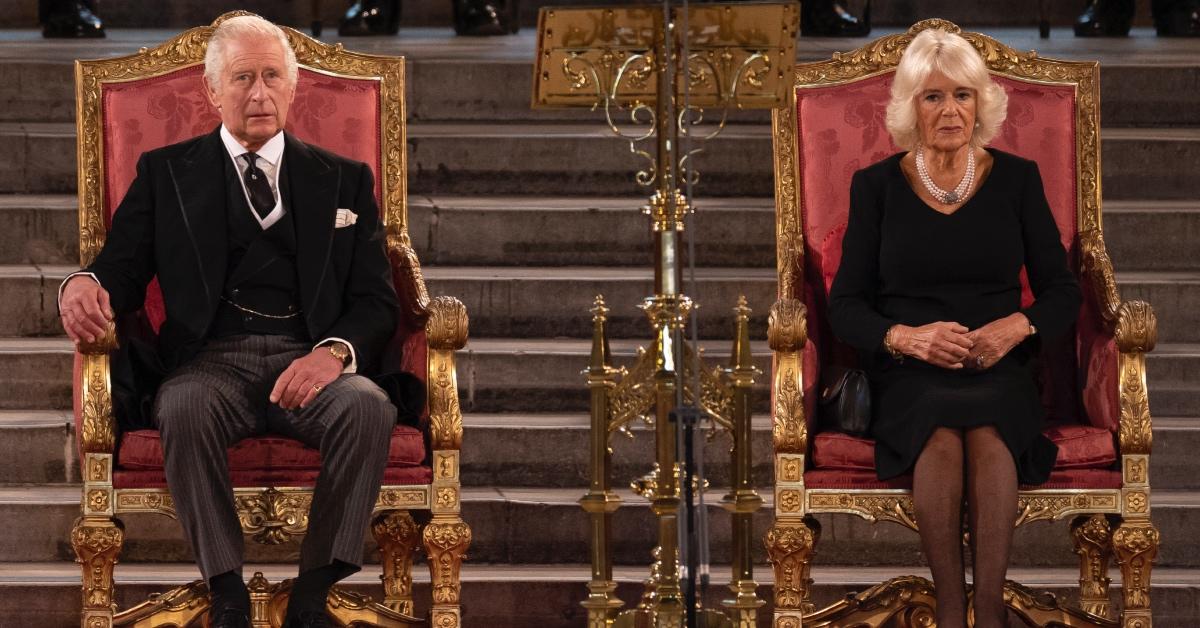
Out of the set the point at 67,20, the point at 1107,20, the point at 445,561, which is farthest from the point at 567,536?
the point at 1107,20

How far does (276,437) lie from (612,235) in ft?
6.21

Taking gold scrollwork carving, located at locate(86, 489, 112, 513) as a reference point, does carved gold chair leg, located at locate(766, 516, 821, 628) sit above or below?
below

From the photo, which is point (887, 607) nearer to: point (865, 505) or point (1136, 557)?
point (865, 505)

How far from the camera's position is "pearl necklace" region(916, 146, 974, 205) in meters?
4.19

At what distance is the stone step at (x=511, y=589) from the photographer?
4.48 m

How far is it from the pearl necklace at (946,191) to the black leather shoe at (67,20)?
4.07 m

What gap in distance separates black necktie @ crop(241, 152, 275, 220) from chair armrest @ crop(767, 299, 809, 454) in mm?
1117

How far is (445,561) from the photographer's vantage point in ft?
13.0

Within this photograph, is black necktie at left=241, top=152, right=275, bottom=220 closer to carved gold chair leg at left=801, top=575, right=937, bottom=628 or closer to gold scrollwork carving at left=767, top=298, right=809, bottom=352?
gold scrollwork carving at left=767, top=298, right=809, bottom=352

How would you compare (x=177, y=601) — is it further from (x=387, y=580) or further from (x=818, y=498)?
(x=818, y=498)

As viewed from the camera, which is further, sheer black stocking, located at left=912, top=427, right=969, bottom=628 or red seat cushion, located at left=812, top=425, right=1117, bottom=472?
red seat cushion, located at left=812, top=425, right=1117, bottom=472

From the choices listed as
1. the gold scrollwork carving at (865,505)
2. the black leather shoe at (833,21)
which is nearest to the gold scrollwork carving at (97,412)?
the gold scrollwork carving at (865,505)

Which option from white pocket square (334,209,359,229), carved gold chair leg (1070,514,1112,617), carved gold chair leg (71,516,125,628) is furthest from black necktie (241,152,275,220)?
carved gold chair leg (1070,514,1112,617)

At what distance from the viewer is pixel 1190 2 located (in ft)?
23.8
